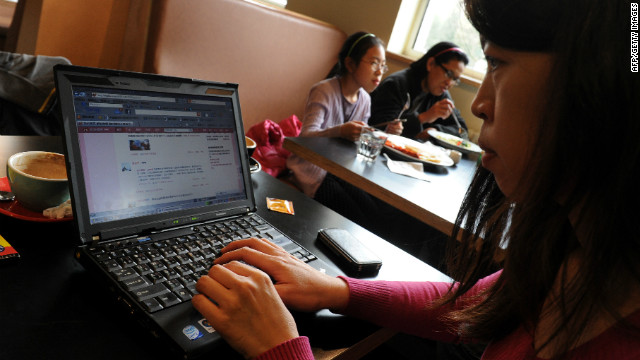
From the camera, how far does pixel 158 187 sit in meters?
0.66

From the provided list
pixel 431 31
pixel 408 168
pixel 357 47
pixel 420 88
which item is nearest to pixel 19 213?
pixel 408 168

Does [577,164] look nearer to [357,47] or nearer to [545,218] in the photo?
→ [545,218]

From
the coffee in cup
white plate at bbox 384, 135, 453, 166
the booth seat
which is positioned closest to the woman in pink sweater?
the coffee in cup

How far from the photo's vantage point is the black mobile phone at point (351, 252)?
747mm

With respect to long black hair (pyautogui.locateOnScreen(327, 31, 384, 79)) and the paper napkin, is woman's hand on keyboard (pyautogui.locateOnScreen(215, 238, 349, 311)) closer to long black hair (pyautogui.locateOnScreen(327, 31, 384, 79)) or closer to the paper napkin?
the paper napkin

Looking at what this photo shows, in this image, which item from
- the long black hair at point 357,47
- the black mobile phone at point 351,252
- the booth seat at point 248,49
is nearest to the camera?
the black mobile phone at point 351,252

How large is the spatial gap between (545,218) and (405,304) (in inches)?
11.0

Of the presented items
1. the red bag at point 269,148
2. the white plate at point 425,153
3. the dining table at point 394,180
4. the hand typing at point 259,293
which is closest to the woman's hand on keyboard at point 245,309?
the hand typing at point 259,293

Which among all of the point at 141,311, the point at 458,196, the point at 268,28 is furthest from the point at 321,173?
the point at 141,311

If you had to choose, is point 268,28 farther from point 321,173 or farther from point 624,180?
point 624,180

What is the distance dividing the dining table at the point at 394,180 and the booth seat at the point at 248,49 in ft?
2.91

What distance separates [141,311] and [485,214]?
22.5 inches

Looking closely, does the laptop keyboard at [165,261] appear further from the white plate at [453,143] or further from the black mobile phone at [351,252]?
the white plate at [453,143]

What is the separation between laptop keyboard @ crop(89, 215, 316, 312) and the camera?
1.70 feet
